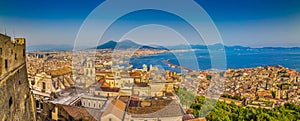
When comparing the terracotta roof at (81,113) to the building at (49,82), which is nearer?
the terracotta roof at (81,113)

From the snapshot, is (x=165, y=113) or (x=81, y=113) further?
(x=165, y=113)

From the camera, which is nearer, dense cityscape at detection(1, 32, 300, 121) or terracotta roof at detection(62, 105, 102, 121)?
terracotta roof at detection(62, 105, 102, 121)

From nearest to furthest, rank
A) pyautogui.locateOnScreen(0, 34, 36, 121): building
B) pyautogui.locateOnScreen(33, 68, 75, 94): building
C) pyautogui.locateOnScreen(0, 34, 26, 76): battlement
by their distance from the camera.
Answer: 1. pyautogui.locateOnScreen(0, 34, 36, 121): building
2. pyautogui.locateOnScreen(0, 34, 26, 76): battlement
3. pyautogui.locateOnScreen(33, 68, 75, 94): building

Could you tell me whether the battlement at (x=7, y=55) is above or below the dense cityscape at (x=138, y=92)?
above

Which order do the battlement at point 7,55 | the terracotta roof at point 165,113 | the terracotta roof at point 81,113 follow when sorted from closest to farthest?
the battlement at point 7,55 < the terracotta roof at point 81,113 < the terracotta roof at point 165,113

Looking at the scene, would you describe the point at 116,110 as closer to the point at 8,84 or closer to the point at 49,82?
the point at 8,84

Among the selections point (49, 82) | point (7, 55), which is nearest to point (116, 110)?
point (7, 55)

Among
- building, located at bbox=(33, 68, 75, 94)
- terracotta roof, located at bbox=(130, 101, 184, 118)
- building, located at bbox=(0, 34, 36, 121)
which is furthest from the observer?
building, located at bbox=(33, 68, 75, 94)

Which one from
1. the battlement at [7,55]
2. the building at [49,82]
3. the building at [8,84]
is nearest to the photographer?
the building at [8,84]

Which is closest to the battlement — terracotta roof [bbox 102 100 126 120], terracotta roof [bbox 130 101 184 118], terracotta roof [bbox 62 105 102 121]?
terracotta roof [bbox 62 105 102 121]

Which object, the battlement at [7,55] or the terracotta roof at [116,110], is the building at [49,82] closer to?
the terracotta roof at [116,110]

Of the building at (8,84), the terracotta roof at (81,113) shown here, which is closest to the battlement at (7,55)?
the building at (8,84)

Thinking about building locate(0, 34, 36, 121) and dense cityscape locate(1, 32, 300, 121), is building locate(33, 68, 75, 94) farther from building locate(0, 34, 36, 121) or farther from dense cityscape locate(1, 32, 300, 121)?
building locate(0, 34, 36, 121)

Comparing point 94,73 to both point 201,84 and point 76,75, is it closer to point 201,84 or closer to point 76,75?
point 76,75
